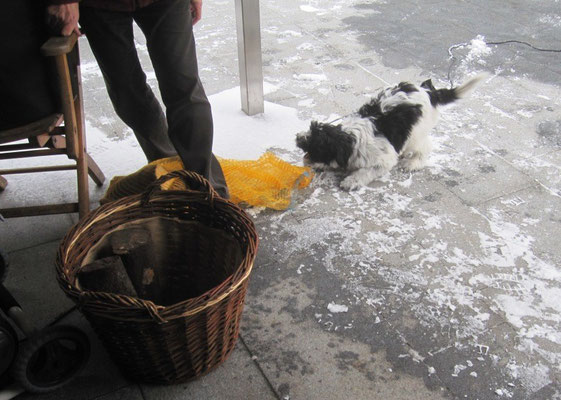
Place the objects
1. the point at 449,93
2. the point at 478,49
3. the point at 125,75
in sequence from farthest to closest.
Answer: the point at 478,49 < the point at 449,93 < the point at 125,75

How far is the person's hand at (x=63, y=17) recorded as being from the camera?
1817 millimetres

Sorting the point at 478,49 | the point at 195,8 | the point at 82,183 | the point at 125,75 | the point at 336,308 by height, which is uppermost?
the point at 195,8

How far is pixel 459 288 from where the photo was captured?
211 cm

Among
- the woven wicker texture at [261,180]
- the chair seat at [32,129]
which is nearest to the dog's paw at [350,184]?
the woven wicker texture at [261,180]

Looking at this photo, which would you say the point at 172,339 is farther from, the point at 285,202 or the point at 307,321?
the point at 285,202

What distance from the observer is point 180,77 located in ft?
6.89

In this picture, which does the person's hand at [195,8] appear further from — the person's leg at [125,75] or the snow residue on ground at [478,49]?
the snow residue on ground at [478,49]

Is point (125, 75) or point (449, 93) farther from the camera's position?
point (449, 93)

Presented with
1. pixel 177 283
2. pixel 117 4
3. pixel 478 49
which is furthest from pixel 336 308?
pixel 478 49

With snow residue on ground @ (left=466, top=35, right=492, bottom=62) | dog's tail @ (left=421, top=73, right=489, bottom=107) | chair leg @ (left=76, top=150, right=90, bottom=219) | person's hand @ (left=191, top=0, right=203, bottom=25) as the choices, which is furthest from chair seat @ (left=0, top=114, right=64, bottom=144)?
snow residue on ground @ (left=466, top=35, right=492, bottom=62)

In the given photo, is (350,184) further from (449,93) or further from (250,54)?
(250,54)

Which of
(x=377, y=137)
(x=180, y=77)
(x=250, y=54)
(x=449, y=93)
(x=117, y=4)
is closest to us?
(x=117, y=4)

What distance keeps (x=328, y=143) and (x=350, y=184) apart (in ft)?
0.83

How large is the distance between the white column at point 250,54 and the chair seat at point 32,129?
4.48 feet
